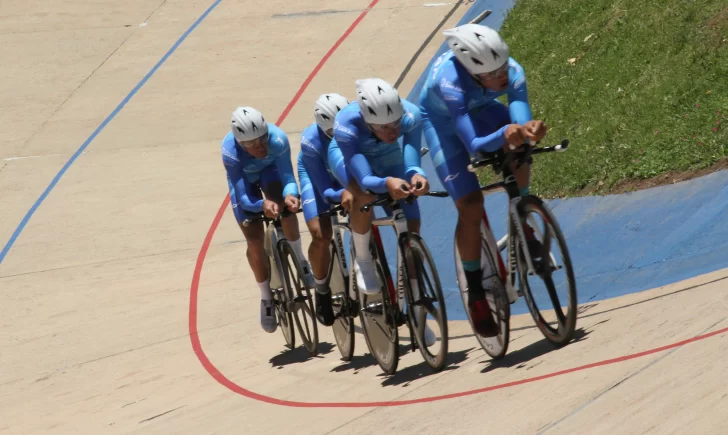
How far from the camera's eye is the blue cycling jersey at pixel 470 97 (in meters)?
5.12

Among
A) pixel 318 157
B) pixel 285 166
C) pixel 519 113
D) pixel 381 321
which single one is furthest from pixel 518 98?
pixel 285 166

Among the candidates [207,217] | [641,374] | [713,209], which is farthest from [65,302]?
[641,374]

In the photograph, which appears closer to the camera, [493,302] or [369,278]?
[493,302]

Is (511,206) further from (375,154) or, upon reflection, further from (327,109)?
(327,109)

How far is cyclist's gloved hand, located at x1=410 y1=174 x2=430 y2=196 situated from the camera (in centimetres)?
527

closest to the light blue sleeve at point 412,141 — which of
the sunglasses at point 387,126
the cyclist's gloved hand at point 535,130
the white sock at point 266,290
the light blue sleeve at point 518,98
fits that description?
the sunglasses at point 387,126

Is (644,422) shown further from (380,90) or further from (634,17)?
(634,17)

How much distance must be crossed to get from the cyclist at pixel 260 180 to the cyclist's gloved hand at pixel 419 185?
173 centimetres

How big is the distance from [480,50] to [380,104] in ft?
2.40

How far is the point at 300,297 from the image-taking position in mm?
7445

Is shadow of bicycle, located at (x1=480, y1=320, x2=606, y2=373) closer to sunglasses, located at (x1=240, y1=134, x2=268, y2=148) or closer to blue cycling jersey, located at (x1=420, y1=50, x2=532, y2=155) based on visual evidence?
blue cycling jersey, located at (x1=420, y1=50, x2=532, y2=155)

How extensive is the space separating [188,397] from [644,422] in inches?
156

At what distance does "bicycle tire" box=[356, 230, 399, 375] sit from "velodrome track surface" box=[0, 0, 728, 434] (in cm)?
15

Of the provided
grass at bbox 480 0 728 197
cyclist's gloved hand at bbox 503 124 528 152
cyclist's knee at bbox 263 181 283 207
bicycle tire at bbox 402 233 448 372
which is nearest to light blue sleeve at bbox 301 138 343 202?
cyclist's knee at bbox 263 181 283 207
